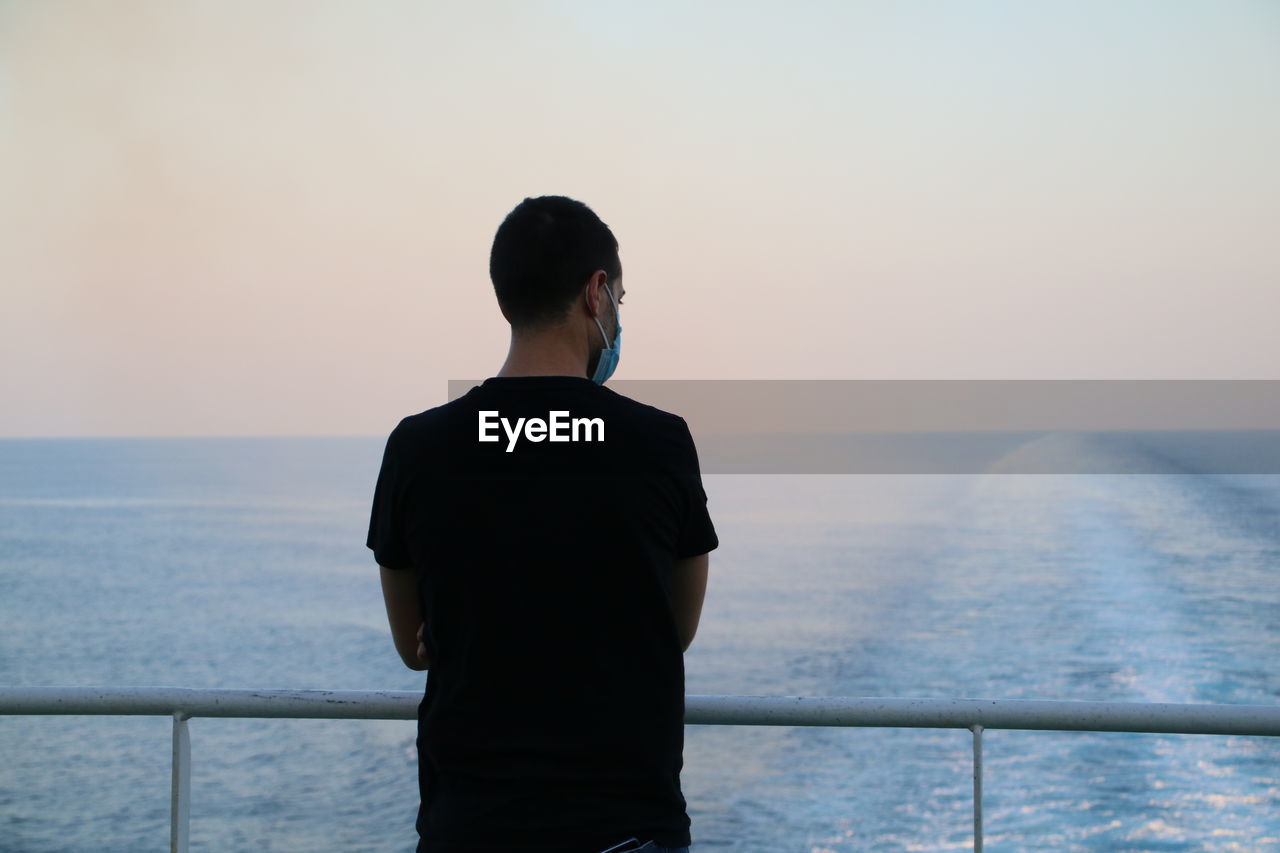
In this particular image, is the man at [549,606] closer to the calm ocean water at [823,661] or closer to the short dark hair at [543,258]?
the short dark hair at [543,258]

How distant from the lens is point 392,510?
1190 mm

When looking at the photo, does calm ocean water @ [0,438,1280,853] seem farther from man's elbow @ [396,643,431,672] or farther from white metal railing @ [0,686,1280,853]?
man's elbow @ [396,643,431,672]

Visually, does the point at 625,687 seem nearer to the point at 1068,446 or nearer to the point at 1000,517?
the point at 1000,517

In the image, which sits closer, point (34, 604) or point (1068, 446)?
point (34, 604)

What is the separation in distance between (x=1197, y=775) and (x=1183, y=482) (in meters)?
27.8

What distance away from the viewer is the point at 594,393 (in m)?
1.16

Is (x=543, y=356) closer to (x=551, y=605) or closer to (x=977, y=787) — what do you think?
(x=551, y=605)

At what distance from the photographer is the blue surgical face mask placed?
131 centimetres

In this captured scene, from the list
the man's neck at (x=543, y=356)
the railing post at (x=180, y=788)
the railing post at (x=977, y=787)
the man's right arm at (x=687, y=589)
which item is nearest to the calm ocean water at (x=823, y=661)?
the railing post at (x=977, y=787)

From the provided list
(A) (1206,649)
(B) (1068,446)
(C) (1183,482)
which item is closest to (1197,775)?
(A) (1206,649)

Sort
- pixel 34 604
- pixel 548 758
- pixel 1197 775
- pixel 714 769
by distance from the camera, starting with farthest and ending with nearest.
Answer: pixel 34 604
pixel 714 769
pixel 1197 775
pixel 548 758

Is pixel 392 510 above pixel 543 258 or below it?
below

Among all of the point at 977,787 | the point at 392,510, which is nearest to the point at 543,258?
the point at 392,510

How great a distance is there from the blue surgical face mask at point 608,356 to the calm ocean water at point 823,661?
13.2 m
